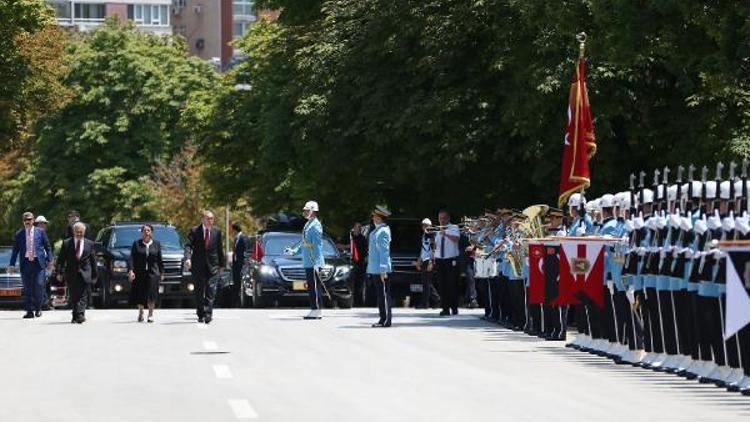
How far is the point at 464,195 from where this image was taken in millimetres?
47031

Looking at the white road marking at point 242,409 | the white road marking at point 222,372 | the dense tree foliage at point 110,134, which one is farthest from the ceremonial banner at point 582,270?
the dense tree foliage at point 110,134

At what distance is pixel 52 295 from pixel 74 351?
64.1 feet

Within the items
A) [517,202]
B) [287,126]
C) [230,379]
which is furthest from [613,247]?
[287,126]

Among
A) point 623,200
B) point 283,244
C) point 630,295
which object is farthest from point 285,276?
point 630,295

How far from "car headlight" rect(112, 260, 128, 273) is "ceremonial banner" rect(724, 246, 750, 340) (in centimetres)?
2669

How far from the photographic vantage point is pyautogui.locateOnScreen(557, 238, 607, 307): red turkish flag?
23719mm

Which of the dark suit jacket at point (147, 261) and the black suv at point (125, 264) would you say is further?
the black suv at point (125, 264)

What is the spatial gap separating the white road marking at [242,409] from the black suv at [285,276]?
2394 cm

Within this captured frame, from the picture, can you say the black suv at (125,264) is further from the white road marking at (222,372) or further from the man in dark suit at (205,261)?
the white road marking at (222,372)

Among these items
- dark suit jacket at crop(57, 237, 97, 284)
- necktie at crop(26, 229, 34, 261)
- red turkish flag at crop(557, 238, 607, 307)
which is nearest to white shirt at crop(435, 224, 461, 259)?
dark suit jacket at crop(57, 237, 97, 284)

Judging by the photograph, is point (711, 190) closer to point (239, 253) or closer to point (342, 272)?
point (342, 272)

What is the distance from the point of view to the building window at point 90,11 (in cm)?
14812

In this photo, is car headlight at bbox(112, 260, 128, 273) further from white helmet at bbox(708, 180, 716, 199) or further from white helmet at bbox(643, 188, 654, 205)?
white helmet at bbox(708, 180, 716, 199)

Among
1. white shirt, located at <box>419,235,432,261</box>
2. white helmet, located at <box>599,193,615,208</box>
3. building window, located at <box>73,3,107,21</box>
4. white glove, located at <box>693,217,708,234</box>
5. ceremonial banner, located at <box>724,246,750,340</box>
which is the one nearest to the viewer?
ceremonial banner, located at <box>724,246,750,340</box>
